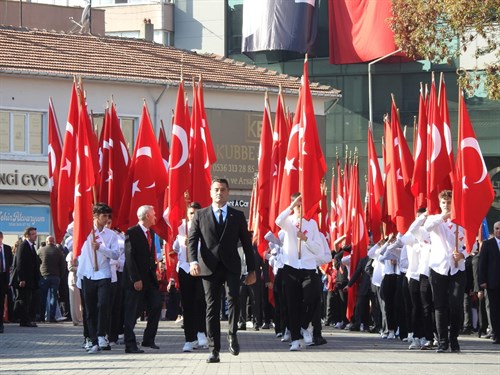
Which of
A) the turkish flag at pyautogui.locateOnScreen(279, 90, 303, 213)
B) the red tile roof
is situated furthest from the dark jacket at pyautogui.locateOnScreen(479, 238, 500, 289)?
the red tile roof

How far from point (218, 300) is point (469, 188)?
17.3 feet

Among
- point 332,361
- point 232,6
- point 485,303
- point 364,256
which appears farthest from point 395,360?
point 232,6

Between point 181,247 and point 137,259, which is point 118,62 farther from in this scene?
point 137,259

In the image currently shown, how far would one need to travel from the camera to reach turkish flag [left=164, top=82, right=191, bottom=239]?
23.5 metres

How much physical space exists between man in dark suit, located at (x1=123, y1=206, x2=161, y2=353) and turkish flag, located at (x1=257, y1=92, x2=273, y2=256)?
222 inches

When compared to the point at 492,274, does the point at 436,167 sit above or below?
above

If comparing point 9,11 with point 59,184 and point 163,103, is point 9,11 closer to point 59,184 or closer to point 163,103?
point 163,103

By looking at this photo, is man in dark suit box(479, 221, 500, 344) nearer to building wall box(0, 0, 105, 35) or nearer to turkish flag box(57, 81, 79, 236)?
turkish flag box(57, 81, 79, 236)

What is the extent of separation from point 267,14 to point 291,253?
37.4 m

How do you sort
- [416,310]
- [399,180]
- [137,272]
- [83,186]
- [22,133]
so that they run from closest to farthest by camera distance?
[137,272] → [416,310] → [83,186] → [399,180] → [22,133]

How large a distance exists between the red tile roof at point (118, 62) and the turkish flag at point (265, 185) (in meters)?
17.7

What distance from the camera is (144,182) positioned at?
2552 cm

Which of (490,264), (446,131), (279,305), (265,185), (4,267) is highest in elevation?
(446,131)

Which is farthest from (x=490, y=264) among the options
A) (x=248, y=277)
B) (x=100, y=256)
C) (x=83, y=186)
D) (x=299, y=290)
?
(x=248, y=277)
